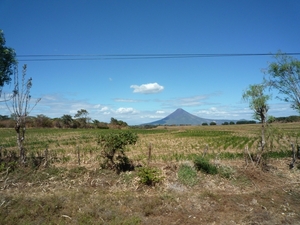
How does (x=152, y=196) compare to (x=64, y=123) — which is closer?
(x=152, y=196)

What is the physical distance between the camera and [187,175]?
9.17m

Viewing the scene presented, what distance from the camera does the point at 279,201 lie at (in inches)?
293

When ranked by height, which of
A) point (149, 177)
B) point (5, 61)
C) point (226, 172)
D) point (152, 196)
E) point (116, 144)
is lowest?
point (152, 196)

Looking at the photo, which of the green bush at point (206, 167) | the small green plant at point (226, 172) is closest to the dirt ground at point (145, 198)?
the small green plant at point (226, 172)

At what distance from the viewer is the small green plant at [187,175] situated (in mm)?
8883

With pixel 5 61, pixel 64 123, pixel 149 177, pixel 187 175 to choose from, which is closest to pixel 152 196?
pixel 149 177

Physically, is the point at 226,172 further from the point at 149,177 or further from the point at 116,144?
the point at 116,144

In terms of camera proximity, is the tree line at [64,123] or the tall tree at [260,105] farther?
the tree line at [64,123]

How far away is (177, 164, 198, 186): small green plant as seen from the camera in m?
8.88

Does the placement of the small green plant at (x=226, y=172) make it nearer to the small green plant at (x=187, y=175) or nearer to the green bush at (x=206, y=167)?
the green bush at (x=206, y=167)

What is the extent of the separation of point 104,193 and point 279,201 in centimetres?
602

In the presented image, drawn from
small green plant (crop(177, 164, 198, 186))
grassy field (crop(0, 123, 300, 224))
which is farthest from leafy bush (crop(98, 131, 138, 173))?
small green plant (crop(177, 164, 198, 186))

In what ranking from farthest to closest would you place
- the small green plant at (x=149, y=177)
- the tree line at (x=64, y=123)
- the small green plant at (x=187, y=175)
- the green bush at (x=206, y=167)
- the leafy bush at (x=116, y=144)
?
1. the tree line at (x=64, y=123)
2. the green bush at (x=206, y=167)
3. the leafy bush at (x=116, y=144)
4. the small green plant at (x=187, y=175)
5. the small green plant at (x=149, y=177)

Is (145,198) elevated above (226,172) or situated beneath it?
situated beneath
